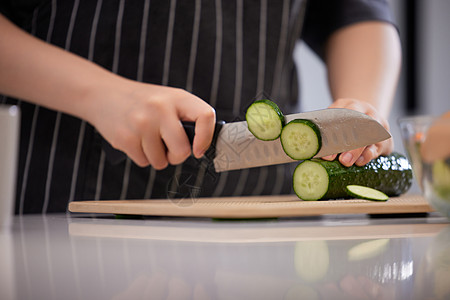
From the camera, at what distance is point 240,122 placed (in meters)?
1.10

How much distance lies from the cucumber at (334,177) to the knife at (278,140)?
0.12 ft

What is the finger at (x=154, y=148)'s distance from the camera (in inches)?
A: 44.4

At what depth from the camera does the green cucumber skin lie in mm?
1108

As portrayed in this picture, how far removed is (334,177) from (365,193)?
3.0 inches

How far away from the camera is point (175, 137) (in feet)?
3.61

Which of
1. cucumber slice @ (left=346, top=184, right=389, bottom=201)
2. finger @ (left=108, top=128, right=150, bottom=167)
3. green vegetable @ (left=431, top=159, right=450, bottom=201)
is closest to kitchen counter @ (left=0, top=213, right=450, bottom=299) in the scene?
green vegetable @ (left=431, top=159, right=450, bottom=201)

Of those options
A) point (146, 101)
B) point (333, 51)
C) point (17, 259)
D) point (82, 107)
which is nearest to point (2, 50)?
point (82, 107)

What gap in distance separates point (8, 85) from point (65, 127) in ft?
0.78

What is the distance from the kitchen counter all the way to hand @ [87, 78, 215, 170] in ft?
0.99

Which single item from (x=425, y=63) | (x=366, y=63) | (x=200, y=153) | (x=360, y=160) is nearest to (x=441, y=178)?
(x=360, y=160)

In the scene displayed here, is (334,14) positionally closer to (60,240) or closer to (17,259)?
(60,240)

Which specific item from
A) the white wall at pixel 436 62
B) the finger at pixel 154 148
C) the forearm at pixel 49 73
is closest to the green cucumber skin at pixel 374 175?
the finger at pixel 154 148

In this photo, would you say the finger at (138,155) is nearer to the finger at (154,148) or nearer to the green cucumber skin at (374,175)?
the finger at (154,148)

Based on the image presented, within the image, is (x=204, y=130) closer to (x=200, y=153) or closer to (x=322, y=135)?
(x=200, y=153)
